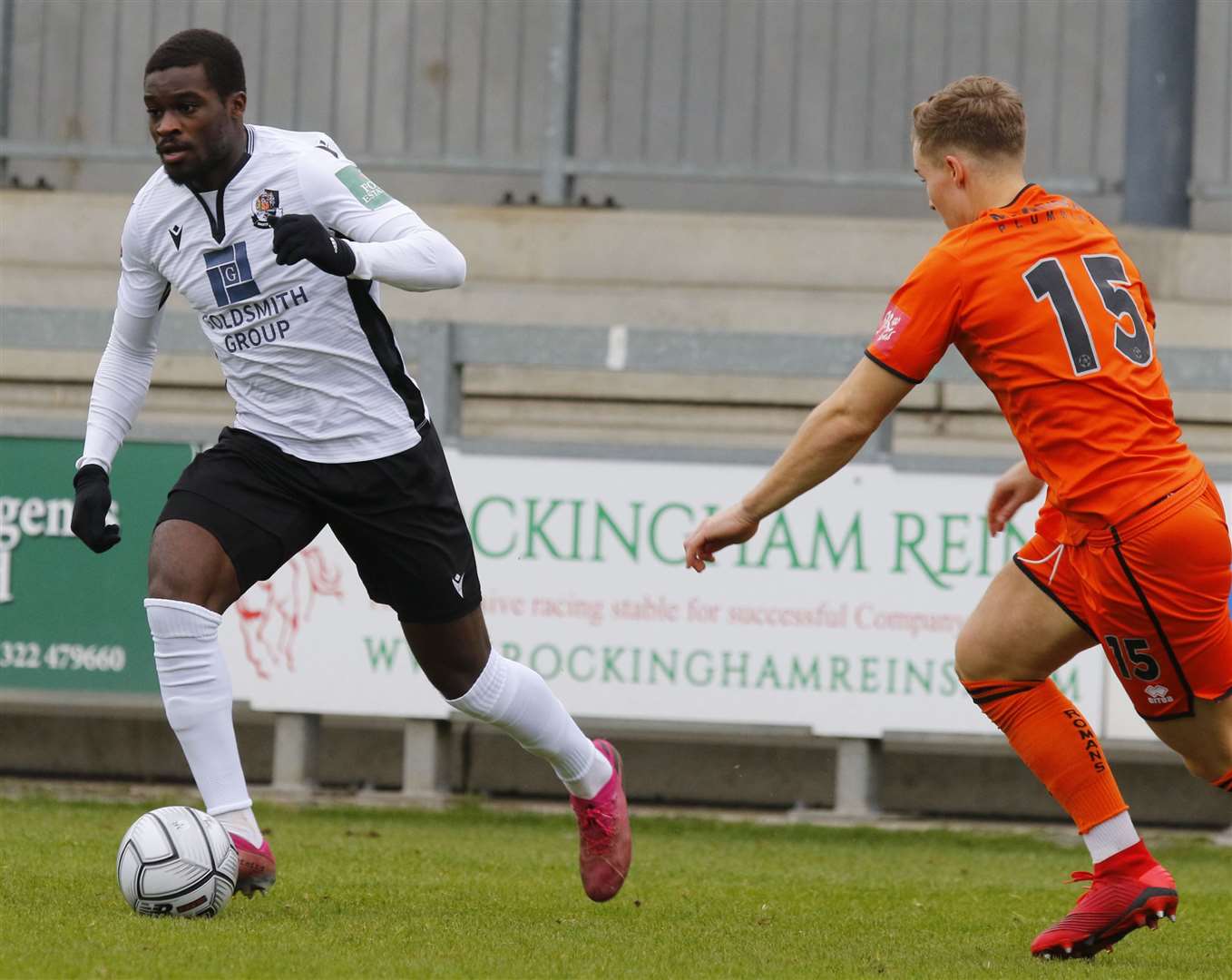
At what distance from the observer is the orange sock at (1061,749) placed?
4.85 m

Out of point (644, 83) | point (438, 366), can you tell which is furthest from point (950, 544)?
point (644, 83)

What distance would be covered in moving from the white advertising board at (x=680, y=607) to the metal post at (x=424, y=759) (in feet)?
0.50

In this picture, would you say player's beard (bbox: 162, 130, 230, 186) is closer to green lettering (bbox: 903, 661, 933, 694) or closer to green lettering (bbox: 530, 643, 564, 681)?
green lettering (bbox: 530, 643, 564, 681)

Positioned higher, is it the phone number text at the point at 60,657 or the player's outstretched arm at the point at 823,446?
the player's outstretched arm at the point at 823,446

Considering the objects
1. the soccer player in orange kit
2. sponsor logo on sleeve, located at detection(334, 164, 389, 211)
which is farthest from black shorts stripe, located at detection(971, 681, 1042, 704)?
sponsor logo on sleeve, located at detection(334, 164, 389, 211)

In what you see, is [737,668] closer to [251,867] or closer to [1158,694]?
[251,867]

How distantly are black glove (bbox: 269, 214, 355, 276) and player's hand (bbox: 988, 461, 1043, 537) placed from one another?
5.46 ft

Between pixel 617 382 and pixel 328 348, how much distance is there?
200 inches

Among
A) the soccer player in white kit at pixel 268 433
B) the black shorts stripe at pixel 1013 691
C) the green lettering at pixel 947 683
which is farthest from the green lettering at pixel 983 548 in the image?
the black shorts stripe at pixel 1013 691

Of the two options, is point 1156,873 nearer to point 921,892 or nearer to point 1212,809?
point 921,892

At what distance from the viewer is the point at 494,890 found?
5.96 meters

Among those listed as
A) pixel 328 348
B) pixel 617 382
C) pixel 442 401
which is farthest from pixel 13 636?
pixel 328 348

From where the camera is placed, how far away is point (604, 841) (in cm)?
544

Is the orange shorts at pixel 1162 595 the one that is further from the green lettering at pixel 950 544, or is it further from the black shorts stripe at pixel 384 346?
the green lettering at pixel 950 544
